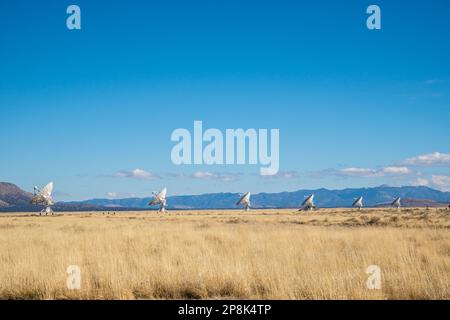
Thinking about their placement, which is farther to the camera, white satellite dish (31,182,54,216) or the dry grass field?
white satellite dish (31,182,54,216)

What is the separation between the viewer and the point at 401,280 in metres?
9.43

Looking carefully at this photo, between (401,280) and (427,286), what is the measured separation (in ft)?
2.04

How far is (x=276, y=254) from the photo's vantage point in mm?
14133

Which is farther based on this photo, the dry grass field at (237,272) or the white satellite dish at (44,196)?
the white satellite dish at (44,196)

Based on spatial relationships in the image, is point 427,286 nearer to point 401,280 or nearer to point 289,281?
point 401,280

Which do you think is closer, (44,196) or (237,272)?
(237,272)

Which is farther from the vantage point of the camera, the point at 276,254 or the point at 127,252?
the point at 127,252

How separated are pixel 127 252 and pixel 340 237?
27.9 feet
